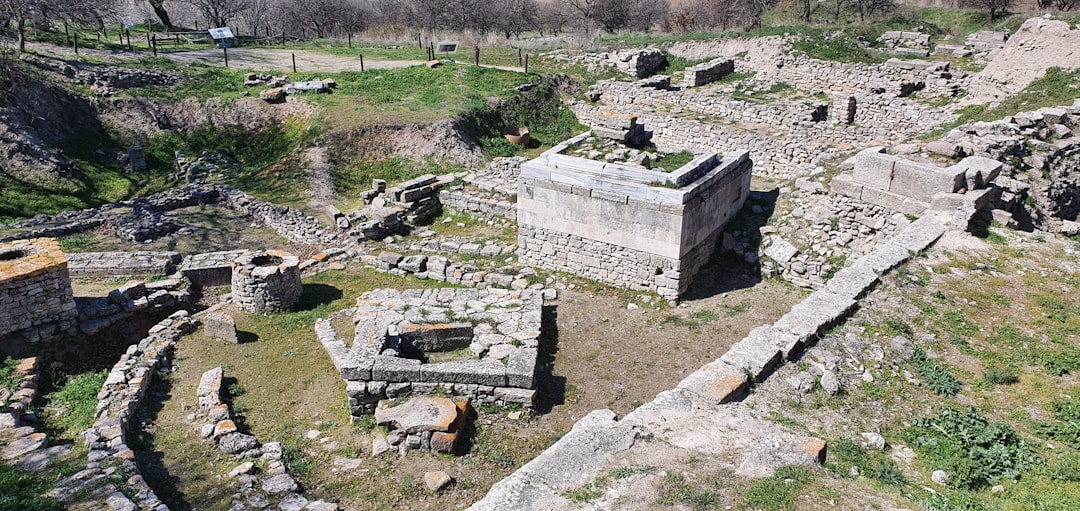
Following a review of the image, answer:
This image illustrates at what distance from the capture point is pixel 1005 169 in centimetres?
1321

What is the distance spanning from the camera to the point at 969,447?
21.7ft

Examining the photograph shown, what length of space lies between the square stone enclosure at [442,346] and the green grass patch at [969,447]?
4452 mm

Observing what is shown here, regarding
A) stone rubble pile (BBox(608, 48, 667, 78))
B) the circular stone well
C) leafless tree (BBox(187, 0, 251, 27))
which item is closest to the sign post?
leafless tree (BBox(187, 0, 251, 27))

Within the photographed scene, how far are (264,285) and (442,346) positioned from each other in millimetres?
3706

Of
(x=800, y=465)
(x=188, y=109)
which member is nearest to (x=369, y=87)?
(x=188, y=109)

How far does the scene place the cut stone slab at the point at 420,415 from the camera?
828 centimetres

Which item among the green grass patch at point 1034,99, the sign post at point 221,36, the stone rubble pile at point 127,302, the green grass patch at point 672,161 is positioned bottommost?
the stone rubble pile at point 127,302

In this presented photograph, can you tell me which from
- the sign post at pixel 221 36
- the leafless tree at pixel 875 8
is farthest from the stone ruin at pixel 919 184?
the sign post at pixel 221 36

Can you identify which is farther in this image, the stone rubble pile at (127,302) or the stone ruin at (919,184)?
the stone ruin at (919,184)

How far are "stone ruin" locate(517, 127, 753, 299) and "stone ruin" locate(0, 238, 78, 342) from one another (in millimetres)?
7562

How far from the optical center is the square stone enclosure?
894 centimetres

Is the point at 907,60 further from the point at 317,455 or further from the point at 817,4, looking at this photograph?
the point at 317,455

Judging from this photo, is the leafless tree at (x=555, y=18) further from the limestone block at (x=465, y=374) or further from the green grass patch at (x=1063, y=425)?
the green grass patch at (x=1063, y=425)

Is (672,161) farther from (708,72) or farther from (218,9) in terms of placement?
(218,9)
